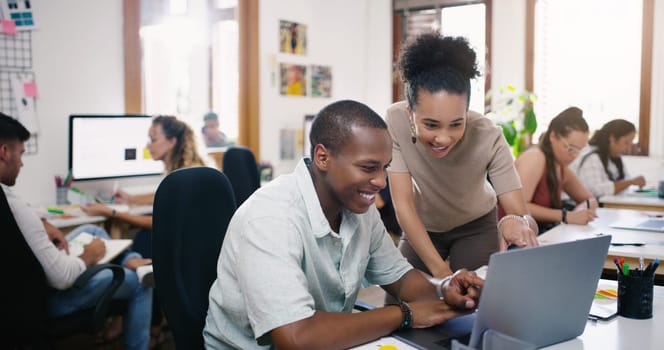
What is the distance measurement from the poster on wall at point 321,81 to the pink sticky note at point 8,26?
2.46 metres

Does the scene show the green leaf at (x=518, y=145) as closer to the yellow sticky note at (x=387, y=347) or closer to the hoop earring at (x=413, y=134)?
the hoop earring at (x=413, y=134)

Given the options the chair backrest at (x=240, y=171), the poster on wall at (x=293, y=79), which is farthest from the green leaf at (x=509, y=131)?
the chair backrest at (x=240, y=171)

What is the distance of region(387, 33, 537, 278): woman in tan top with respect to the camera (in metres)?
1.79

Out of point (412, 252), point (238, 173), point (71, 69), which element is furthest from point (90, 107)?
point (412, 252)

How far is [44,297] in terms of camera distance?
2.38 m

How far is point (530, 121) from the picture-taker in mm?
5242

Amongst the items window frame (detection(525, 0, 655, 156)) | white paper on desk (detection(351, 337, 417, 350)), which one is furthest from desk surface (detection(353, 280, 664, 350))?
window frame (detection(525, 0, 655, 156))

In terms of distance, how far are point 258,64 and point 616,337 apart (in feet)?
13.0

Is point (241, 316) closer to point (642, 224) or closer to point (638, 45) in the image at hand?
point (642, 224)

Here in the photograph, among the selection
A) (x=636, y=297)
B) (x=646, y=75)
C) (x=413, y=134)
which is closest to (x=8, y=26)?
(x=413, y=134)

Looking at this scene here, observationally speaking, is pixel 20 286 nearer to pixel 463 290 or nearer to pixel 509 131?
pixel 463 290

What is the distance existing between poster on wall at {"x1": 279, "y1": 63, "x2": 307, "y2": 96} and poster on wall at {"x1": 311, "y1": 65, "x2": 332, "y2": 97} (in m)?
0.10

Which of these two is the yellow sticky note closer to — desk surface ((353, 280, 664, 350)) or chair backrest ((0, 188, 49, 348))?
desk surface ((353, 280, 664, 350))

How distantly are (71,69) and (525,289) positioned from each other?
338 centimetres
